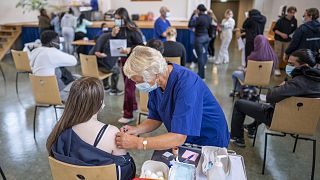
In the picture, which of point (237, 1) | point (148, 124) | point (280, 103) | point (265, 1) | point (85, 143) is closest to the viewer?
point (85, 143)

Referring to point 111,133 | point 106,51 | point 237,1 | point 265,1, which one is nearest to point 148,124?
point 111,133

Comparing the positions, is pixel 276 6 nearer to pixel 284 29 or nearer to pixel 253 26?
pixel 284 29

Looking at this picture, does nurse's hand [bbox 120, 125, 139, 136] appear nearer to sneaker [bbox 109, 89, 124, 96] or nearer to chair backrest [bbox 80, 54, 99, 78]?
chair backrest [bbox 80, 54, 99, 78]

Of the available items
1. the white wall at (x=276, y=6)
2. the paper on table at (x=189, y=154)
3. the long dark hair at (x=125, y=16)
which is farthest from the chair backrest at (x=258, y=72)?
the white wall at (x=276, y=6)

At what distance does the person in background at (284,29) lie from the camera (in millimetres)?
5085

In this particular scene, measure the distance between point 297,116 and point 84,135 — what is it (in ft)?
5.58

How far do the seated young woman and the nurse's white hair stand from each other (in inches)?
7.6

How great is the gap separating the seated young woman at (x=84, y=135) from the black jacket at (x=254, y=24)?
434 centimetres

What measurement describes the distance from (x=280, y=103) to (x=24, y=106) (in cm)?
336

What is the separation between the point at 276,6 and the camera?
746cm

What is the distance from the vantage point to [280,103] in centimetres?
215

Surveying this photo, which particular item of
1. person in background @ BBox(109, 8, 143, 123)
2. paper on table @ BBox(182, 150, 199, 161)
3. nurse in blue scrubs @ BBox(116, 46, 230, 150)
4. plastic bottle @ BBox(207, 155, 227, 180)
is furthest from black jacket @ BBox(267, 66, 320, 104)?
person in background @ BBox(109, 8, 143, 123)

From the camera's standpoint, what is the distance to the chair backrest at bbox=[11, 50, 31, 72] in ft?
13.4

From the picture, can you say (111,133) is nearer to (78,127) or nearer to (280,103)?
(78,127)
